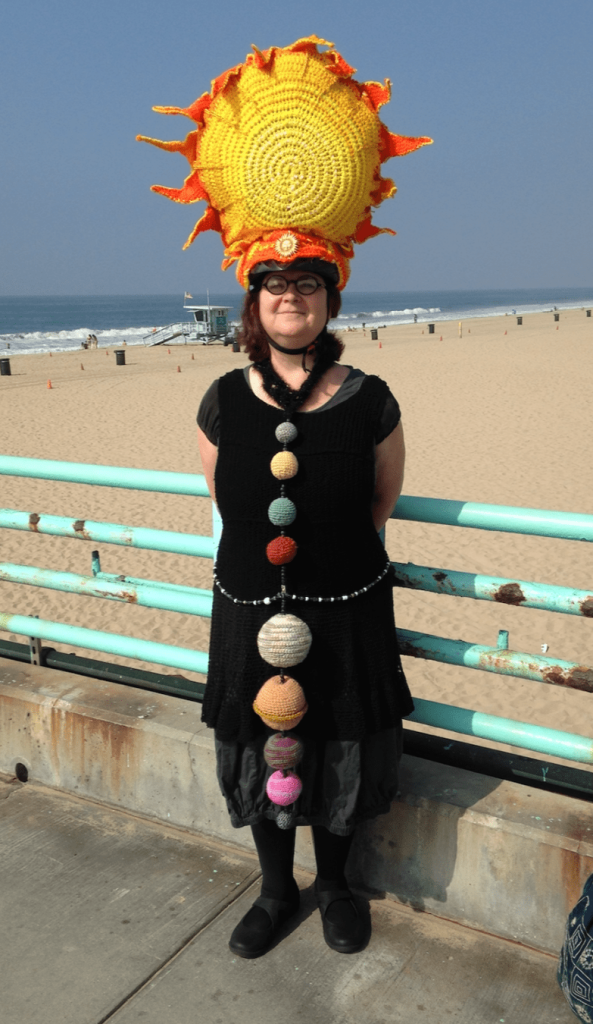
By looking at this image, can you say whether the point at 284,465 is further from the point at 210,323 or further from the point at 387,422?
the point at 210,323

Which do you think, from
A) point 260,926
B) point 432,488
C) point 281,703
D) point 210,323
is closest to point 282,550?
point 281,703

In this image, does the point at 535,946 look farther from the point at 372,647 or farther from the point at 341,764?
the point at 372,647

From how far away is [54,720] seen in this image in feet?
10.7

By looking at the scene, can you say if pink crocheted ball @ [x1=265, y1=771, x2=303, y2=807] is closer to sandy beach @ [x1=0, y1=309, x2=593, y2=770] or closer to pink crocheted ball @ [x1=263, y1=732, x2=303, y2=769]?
pink crocheted ball @ [x1=263, y1=732, x2=303, y2=769]

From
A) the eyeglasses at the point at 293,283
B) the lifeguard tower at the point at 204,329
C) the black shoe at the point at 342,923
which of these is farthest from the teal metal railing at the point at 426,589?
the lifeguard tower at the point at 204,329

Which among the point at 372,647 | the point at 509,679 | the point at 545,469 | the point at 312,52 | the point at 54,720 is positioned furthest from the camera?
the point at 545,469

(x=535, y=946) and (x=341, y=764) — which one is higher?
(x=341, y=764)

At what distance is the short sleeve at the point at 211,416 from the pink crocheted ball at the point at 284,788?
2.98 ft

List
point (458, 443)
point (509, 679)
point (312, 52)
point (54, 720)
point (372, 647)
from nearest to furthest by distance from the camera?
point (312, 52)
point (372, 647)
point (54, 720)
point (509, 679)
point (458, 443)

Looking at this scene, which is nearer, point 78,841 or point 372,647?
point 372,647

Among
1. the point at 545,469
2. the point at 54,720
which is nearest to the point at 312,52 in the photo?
the point at 54,720

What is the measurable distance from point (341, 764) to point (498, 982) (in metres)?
0.69

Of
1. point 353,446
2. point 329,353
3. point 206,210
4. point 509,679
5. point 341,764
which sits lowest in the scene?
point 509,679

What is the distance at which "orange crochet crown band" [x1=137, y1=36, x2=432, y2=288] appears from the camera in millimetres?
2213
